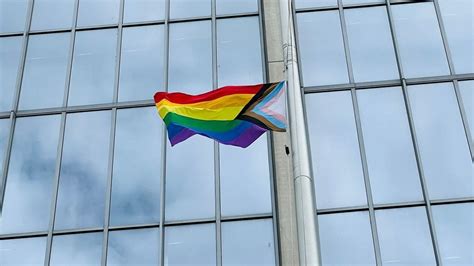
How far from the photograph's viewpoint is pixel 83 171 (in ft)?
65.2

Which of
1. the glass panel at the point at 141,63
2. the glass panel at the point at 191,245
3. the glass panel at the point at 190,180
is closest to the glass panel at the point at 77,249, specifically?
the glass panel at the point at 191,245

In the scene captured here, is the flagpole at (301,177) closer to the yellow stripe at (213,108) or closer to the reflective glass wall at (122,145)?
the yellow stripe at (213,108)

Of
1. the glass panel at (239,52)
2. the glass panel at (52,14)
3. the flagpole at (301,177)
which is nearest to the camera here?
the flagpole at (301,177)

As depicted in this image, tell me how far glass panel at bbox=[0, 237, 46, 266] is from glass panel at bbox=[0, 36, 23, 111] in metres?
3.82

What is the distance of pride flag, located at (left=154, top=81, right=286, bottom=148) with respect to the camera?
51.6ft

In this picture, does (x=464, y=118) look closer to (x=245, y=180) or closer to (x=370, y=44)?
(x=370, y=44)

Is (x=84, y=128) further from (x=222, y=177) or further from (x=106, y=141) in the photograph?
(x=222, y=177)

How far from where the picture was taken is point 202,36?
2173 cm

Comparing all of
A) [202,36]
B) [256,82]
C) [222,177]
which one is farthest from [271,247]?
[202,36]

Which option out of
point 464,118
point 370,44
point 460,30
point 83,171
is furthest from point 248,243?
point 460,30

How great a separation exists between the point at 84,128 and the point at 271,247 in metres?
5.64

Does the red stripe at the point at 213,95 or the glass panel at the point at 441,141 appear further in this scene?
the glass panel at the point at 441,141

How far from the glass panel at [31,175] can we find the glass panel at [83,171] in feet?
1.02

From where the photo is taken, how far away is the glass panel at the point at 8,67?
21312 millimetres
